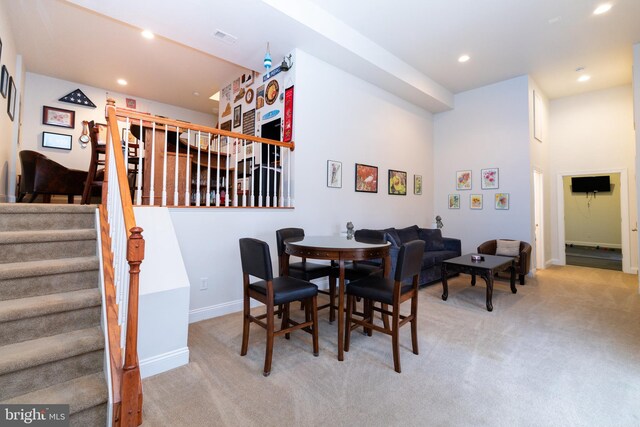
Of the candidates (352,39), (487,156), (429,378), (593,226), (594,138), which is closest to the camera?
(429,378)

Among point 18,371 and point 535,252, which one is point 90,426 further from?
point 535,252

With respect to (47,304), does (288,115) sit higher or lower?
higher

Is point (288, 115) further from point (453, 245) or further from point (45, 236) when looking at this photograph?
point (453, 245)

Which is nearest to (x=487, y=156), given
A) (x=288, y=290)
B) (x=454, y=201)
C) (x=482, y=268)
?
(x=454, y=201)

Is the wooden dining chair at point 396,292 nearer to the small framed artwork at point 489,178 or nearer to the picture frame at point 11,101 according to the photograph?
the small framed artwork at point 489,178

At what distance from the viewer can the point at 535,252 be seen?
5.78 m

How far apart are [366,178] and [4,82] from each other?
5318 millimetres

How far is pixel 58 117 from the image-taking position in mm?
5801

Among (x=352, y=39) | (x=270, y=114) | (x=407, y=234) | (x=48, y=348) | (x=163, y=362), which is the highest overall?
(x=352, y=39)

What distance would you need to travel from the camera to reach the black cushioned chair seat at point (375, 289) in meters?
2.33

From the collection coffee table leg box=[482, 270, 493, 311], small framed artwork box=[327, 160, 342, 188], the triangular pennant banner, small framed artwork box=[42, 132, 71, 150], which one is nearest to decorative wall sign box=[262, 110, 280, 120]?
small framed artwork box=[327, 160, 342, 188]

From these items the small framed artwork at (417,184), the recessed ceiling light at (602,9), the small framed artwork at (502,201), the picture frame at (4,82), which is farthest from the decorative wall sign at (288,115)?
the small framed artwork at (502,201)

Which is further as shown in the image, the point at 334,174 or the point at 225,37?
the point at 334,174

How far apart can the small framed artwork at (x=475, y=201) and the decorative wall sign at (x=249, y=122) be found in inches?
187
